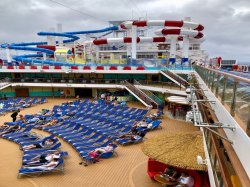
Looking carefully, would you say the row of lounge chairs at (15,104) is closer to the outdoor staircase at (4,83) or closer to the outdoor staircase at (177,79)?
the outdoor staircase at (4,83)

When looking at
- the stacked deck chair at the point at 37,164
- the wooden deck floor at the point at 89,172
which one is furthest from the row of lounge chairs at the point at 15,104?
the stacked deck chair at the point at 37,164

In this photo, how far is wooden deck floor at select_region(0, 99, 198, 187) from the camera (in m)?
9.21

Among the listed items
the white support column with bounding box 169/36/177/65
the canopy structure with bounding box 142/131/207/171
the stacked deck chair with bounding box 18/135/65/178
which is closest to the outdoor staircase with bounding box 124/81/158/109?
the white support column with bounding box 169/36/177/65

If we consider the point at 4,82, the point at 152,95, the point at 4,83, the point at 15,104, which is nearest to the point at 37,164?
the point at 152,95

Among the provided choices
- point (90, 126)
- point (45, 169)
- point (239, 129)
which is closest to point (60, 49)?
point (90, 126)

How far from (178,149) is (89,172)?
4.29m

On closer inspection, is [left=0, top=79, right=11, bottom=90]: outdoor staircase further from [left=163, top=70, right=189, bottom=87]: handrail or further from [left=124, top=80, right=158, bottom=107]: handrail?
[left=163, top=70, right=189, bottom=87]: handrail

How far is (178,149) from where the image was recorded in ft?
29.2

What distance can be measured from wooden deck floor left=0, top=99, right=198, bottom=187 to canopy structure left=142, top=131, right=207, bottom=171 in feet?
4.78

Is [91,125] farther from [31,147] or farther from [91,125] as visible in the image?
[31,147]

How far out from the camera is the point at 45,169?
979 cm

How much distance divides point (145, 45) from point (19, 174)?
115 ft

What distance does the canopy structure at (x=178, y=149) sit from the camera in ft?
26.5

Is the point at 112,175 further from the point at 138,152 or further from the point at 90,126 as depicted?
the point at 90,126
